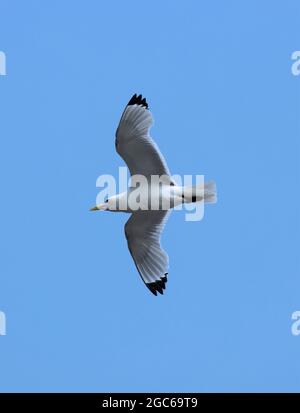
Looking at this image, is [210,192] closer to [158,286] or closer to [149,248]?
[149,248]

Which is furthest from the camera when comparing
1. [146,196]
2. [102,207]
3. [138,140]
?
[102,207]

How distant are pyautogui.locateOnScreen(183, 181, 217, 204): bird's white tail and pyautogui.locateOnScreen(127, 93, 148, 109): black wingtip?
2.95 ft

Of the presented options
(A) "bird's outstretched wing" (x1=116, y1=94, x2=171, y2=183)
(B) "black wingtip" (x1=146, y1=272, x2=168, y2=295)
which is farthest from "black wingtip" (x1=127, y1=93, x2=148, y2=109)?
(B) "black wingtip" (x1=146, y1=272, x2=168, y2=295)

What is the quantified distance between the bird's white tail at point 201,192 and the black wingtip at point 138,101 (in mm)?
900

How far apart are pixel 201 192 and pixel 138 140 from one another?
2.59 ft

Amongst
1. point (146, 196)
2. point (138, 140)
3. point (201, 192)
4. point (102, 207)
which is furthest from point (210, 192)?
point (102, 207)

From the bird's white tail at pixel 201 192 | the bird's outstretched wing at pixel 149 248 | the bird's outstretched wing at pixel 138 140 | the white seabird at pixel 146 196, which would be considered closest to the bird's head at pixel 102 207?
the white seabird at pixel 146 196

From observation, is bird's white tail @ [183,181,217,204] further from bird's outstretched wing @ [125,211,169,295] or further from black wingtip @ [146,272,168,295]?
black wingtip @ [146,272,168,295]

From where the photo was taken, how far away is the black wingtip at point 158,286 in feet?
44.3

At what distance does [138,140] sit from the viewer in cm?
1294

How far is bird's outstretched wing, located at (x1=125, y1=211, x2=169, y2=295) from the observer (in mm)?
13500

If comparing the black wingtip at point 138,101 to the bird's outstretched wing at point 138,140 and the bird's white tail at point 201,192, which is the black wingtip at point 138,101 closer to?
the bird's outstretched wing at point 138,140

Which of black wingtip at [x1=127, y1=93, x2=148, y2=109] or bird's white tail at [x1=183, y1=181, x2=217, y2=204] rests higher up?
black wingtip at [x1=127, y1=93, x2=148, y2=109]
